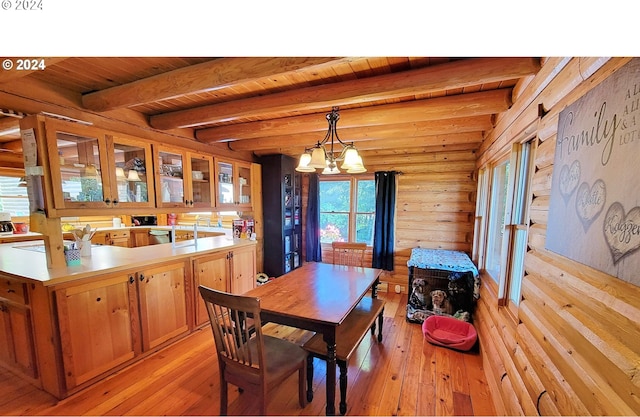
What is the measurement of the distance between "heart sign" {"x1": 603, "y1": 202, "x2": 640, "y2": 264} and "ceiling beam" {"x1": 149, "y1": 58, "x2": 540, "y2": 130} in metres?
1.09

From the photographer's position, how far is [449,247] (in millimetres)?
3707

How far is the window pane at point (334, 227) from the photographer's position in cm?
450

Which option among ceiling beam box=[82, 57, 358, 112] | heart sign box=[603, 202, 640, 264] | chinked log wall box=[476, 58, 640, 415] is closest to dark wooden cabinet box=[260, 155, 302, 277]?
ceiling beam box=[82, 57, 358, 112]

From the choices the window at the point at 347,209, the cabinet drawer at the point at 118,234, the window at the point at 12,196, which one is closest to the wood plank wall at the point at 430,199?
the window at the point at 347,209

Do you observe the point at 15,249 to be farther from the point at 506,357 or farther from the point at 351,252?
the point at 506,357

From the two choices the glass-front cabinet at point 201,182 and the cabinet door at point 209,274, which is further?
the glass-front cabinet at point 201,182

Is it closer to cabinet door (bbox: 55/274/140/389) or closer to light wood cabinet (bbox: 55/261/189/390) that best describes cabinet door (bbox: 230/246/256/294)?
light wood cabinet (bbox: 55/261/189/390)

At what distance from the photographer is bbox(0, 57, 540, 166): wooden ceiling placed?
147 centimetres

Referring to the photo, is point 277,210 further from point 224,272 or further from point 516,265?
point 516,265

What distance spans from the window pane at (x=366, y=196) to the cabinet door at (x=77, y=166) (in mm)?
3408

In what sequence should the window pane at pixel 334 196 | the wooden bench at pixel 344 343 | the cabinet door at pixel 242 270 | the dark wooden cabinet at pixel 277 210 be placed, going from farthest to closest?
the window pane at pixel 334 196 → the dark wooden cabinet at pixel 277 210 → the cabinet door at pixel 242 270 → the wooden bench at pixel 344 343

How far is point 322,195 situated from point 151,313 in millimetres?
3147

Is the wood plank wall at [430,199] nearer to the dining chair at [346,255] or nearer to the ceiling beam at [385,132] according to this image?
the ceiling beam at [385,132]
